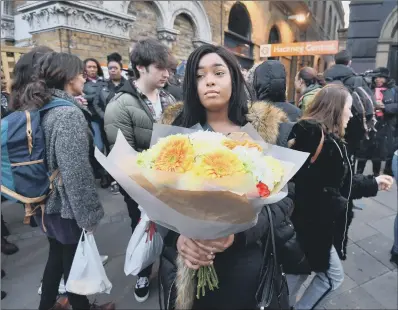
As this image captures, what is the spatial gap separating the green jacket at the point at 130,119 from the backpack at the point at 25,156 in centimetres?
54

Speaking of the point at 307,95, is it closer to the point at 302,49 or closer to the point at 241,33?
the point at 302,49

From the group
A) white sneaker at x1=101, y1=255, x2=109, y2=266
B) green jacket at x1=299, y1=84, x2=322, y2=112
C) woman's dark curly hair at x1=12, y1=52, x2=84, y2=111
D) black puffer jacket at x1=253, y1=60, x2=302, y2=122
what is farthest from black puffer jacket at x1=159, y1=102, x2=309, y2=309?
green jacket at x1=299, y1=84, x2=322, y2=112

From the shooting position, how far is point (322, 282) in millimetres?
2098

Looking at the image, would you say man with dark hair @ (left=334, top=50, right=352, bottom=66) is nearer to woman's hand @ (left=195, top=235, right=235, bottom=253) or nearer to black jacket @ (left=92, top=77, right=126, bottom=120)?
black jacket @ (left=92, top=77, right=126, bottom=120)

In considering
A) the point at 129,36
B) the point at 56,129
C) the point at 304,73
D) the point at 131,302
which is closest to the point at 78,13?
the point at 129,36

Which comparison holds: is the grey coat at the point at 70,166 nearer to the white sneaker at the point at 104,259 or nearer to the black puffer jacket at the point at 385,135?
the white sneaker at the point at 104,259

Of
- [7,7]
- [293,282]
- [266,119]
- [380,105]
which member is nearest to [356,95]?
[380,105]

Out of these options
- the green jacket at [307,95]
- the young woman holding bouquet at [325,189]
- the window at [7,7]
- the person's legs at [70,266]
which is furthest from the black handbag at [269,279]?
the window at [7,7]

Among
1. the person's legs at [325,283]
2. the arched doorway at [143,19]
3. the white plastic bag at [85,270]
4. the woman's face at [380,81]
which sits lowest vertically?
the person's legs at [325,283]

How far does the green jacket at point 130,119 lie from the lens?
2.34 m

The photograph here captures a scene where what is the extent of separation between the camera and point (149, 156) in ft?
3.42

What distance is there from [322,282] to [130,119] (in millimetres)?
1891

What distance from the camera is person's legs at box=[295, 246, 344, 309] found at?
2055 mm

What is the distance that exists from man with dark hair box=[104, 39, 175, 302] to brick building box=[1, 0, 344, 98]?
15.2ft
